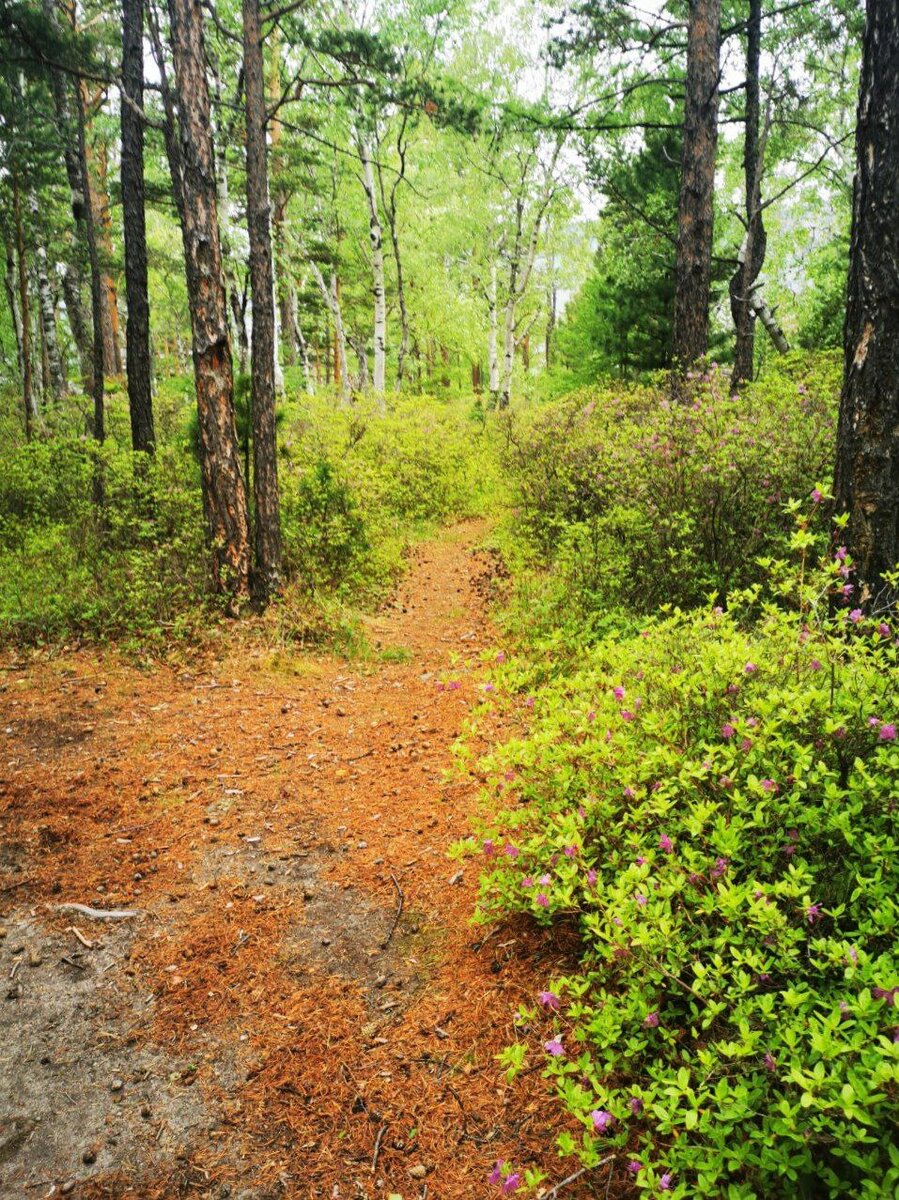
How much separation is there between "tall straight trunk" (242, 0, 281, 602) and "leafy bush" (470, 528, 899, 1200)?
5.22m

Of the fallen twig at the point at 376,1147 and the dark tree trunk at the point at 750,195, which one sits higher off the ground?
the dark tree trunk at the point at 750,195

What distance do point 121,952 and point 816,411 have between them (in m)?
7.32

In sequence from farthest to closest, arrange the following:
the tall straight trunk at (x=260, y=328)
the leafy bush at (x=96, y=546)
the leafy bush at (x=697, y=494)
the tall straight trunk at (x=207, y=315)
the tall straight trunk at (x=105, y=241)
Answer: the tall straight trunk at (x=105, y=241), the leafy bush at (x=96, y=546), the tall straight trunk at (x=260, y=328), the tall straight trunk at (x=207, y=315), the leafy bush at (x=697, y=494)

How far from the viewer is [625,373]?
1750 centimetres

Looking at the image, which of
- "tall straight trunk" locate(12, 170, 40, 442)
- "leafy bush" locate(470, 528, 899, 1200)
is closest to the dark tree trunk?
"leafy bush" locate(470, 528, 899, 1200)

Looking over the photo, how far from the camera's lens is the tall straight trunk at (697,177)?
9.41 meters

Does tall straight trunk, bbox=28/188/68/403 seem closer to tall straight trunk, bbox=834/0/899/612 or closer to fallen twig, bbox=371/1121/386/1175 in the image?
tall straight trunk, bbox=834/0/899/612

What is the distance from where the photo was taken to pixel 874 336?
418cm

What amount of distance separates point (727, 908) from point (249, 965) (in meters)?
2.37

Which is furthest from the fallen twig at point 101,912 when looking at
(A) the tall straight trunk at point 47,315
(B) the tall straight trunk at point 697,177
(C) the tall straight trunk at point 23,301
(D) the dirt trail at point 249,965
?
(A) the tall straight trunk at point 47,315

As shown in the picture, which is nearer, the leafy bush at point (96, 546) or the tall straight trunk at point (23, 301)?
the leafy bush at point (96, 546)

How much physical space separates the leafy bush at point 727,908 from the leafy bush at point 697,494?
248 centimetres

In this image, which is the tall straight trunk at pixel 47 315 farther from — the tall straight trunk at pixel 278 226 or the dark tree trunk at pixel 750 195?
the dark tree trunk at pixel 750 195

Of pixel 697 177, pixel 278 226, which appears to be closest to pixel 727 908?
pixel 697 177
